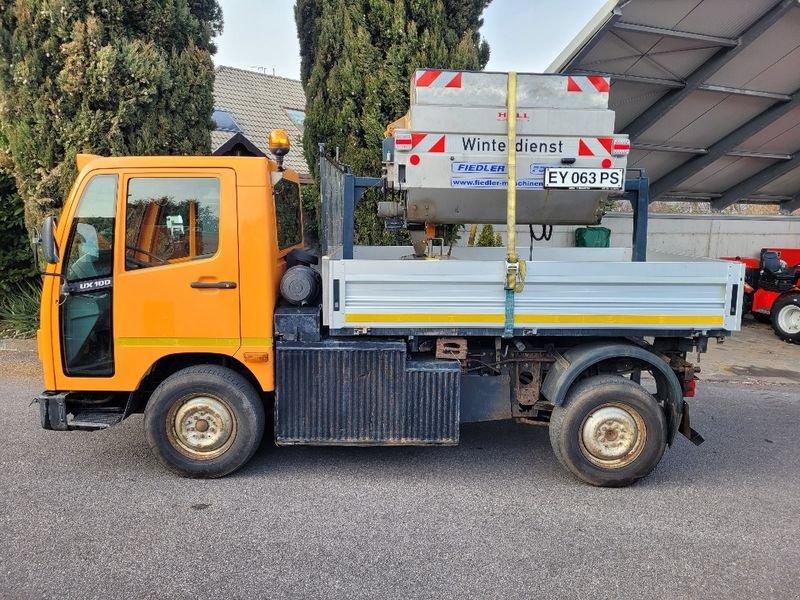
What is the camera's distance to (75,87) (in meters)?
7.64

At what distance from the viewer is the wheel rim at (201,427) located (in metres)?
4.22

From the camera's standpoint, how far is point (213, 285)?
4129 mm

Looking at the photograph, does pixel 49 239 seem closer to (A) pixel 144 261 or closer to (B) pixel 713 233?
(A) pixel 144 261

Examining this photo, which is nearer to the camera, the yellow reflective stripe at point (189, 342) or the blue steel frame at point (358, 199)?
the yellow reflective stripe at point (189, 342)

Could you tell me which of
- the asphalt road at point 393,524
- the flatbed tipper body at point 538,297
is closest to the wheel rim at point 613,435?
the asphalt road at point 393,524

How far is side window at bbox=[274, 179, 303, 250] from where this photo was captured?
449 centimetres

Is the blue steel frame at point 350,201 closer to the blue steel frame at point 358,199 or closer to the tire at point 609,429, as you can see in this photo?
the blue steel frame at point 358,199

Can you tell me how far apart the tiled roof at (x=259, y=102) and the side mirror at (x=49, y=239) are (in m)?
12.4

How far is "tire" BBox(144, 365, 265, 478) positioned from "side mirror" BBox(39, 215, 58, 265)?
1101mm

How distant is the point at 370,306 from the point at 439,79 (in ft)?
5.50

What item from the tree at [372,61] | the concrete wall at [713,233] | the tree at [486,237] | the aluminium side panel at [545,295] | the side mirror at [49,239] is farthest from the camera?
the concrete wall at [713,233]

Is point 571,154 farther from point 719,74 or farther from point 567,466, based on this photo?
point 719,74

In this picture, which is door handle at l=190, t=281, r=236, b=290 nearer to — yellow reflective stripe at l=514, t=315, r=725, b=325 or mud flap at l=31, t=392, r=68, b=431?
mud flap at l=31, t=392, r=68, b=431

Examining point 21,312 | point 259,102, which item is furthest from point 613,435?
point 259,102
